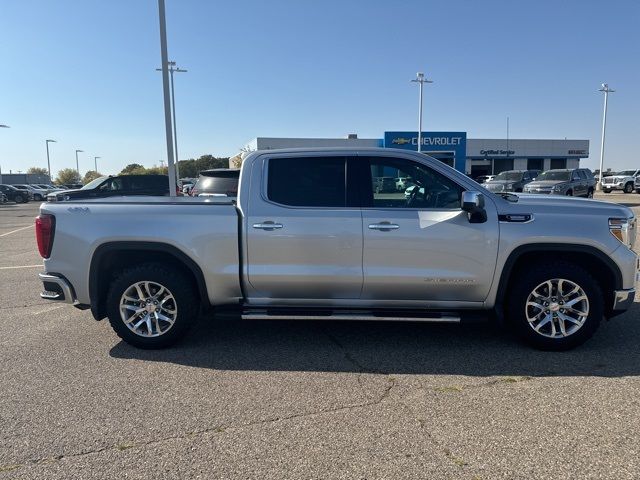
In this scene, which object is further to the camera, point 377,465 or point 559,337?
point 559,337

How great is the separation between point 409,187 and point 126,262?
2943mm

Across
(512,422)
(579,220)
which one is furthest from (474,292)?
(512,422)

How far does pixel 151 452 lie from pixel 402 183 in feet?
10.5

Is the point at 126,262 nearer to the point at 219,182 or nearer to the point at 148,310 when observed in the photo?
the point at 148,310

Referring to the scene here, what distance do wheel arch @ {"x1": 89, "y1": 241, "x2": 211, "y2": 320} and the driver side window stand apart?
A: 186 cm

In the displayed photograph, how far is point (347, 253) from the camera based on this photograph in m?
4.45

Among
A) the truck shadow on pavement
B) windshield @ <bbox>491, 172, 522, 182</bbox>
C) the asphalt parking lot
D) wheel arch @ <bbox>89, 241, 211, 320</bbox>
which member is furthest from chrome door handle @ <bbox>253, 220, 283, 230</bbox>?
windshield @ <bbox>491, 172, 522, 182</bbox>

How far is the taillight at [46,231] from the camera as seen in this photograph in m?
4.62

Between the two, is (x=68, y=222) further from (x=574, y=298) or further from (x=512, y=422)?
(x=574, y=298)

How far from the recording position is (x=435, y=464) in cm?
282

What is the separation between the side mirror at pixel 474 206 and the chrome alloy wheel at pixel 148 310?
289 cm

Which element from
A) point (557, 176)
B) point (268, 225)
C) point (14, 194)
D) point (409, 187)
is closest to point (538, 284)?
point (409, 187)

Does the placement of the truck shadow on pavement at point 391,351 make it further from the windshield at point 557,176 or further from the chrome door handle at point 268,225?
the windshield at point 557,176

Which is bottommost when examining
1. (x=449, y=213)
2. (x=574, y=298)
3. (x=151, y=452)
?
(x=151, y=452)
